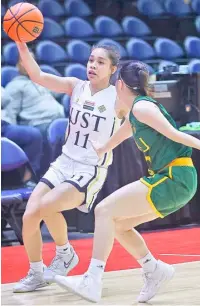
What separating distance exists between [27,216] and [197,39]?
8.67 metres

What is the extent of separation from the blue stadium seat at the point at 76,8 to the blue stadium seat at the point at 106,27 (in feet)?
1.45

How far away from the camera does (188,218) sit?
797cm

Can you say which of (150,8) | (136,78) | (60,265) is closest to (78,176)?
(60,265)

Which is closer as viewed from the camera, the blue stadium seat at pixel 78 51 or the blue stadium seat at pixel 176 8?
the blue stadium seat at pixel 78 51

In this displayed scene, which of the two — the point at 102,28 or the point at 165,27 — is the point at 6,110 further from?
the point at 165,27

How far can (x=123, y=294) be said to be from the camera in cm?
461

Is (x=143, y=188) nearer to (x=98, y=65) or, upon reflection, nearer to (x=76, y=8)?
(x=98, y=65)

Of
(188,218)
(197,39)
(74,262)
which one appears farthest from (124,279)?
(197,39)

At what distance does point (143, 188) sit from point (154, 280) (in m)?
0.57

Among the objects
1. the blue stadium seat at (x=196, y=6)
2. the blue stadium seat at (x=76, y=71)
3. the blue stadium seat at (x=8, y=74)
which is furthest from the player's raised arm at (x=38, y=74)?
the blue stadium seat at (x=196, y=6)

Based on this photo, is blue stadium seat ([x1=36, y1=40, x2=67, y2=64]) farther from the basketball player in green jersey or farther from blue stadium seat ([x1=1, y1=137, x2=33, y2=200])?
the basketball player in green jersey

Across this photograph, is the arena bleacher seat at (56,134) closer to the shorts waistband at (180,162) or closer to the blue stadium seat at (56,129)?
the blue stadium seat at (56,129)

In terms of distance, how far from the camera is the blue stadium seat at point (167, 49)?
12695 mm

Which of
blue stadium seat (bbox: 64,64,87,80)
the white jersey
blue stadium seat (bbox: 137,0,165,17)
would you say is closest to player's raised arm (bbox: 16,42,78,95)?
the white jersey
